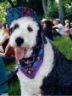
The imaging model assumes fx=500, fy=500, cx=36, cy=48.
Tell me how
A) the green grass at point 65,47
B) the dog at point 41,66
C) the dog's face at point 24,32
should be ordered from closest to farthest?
the dog's face at point 24,32 < the dog at point 41,66 < the green grass at point 65,47

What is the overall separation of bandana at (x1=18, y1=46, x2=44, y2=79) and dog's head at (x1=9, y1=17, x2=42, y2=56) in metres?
0.08

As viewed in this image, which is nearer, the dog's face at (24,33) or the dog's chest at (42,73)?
the dog's face at (24,33)

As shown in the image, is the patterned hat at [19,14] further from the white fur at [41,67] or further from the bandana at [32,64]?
the bandana at [32,64]

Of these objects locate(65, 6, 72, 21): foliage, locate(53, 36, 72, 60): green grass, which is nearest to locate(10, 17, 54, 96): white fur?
locate(53, 36, 72, 60): green grass

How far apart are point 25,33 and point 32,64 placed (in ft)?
1.24

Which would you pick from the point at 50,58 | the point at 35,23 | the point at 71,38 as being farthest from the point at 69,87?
the point at 71,38

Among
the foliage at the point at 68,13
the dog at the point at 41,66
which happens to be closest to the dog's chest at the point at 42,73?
the dog at the point at 41,66

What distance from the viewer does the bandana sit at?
16.5ft

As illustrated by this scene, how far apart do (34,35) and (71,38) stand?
35.3 feet

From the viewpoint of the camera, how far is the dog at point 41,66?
501 centimetres

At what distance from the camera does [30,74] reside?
5031 mm

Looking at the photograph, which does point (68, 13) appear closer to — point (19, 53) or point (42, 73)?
point (42, 73)

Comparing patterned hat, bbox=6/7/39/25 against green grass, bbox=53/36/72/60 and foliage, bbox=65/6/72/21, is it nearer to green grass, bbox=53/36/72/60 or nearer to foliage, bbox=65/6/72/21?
green grass, bbox=53/36/72/60

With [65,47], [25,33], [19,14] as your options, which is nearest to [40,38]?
[25,33]
